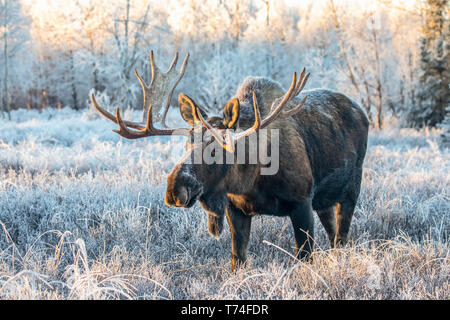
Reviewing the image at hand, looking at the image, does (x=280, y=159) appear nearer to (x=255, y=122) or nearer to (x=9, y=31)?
(x=255, y=122)

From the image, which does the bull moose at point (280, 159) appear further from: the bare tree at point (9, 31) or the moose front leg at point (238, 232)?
the bare tree at point (9, 31)

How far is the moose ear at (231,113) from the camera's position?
269cm

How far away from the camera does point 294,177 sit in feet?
9.87

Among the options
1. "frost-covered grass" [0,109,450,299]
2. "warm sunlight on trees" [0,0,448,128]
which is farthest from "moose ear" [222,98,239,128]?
"warm sunlight on trees" [0,0,448,128]

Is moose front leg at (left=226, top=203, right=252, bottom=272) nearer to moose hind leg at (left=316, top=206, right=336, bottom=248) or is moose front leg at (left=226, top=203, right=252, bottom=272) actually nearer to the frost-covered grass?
the frost-covered grass

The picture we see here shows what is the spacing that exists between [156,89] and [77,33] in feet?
102

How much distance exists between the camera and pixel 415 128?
16562mm

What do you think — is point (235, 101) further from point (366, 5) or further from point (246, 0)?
point (246, 0)

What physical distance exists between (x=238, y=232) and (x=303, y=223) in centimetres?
54

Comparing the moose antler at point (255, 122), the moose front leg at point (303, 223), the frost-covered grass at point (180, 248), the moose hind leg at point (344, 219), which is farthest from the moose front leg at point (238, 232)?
the moose hind leg at point (344, 219)

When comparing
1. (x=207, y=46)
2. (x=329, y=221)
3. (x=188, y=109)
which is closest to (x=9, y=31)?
(x=207, y=46)

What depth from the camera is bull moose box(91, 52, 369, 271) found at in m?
2.69

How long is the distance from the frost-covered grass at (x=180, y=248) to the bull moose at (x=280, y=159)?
1.26 ft

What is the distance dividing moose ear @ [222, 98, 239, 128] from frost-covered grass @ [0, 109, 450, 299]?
1.04m
